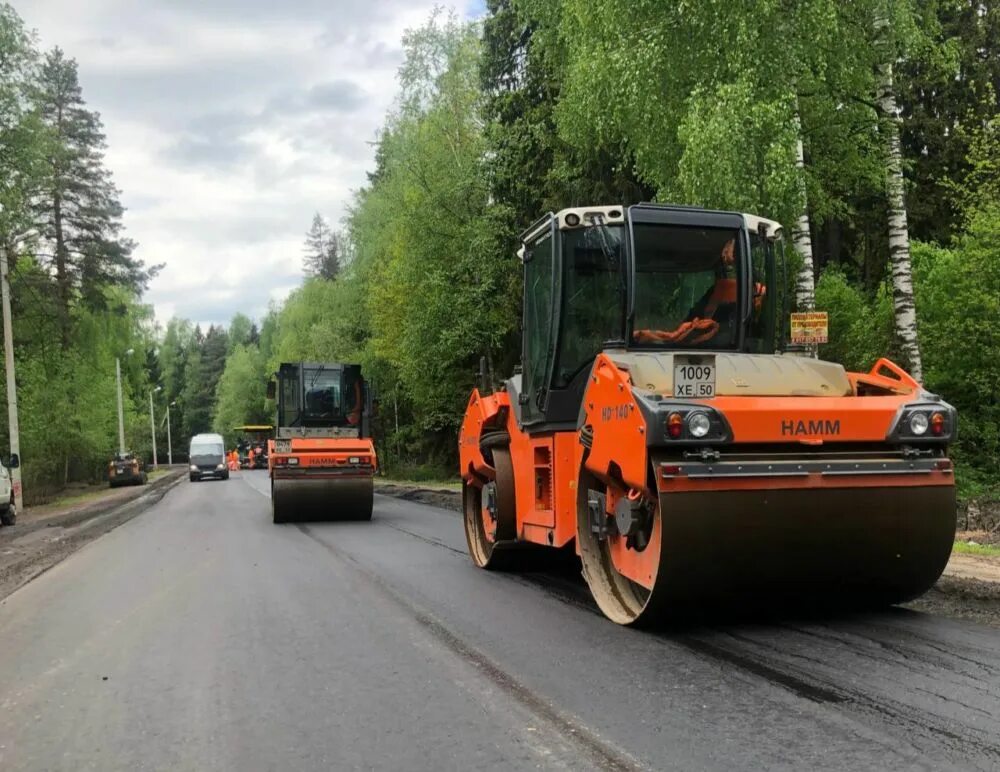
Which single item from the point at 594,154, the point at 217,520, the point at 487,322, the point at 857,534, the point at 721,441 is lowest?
the point at 217,520

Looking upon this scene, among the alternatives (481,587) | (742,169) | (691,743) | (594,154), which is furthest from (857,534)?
(594,154)

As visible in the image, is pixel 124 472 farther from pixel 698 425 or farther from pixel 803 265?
pixel 698 425

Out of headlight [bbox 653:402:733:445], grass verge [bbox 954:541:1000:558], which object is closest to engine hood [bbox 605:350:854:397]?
headlight [bbox 653:402:733:445]

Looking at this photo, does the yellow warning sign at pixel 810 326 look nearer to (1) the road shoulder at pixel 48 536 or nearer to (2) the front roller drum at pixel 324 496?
(2) the front roller drum at pixel 324 496

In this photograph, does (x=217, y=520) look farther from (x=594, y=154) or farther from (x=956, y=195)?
(x=956, y=195)

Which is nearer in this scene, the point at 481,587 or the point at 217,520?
the point at 481,587

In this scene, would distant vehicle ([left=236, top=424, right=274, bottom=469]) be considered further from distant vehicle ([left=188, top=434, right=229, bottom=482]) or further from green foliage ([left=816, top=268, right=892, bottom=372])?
green foliage ([left=816, top=268, right=892, bottom=372])

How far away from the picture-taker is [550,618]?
22.3 feet

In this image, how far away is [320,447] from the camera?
16609 millimetres

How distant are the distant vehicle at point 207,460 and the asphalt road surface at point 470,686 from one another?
1589 inches

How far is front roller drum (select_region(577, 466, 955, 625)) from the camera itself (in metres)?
5.29

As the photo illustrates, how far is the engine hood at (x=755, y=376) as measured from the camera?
236 inches

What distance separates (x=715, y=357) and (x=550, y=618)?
7.69ft

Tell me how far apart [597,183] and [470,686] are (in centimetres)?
1536
